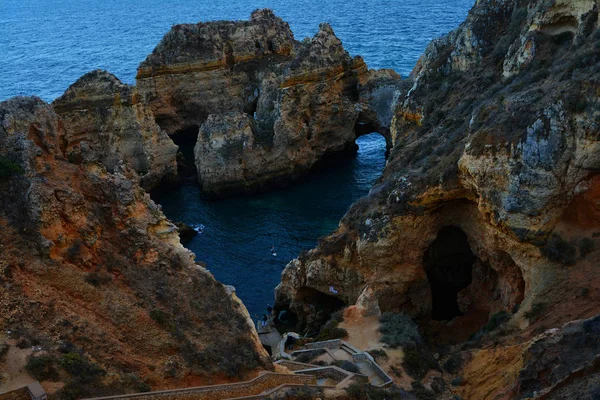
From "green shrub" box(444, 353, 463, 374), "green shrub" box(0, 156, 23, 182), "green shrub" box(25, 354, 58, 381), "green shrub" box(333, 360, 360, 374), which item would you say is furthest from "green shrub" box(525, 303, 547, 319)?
"green shrub" box(0, 156, 23, 182)

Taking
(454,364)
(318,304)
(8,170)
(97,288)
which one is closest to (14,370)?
(97,288)

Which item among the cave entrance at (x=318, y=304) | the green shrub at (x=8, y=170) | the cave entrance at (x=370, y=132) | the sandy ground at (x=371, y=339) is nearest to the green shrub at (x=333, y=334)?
the sandy ground at (x=371, y=339)

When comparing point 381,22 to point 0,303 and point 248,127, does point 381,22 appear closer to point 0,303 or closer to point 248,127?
point 248,127

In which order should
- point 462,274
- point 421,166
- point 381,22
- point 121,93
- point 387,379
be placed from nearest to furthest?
point 387,379
point 421,166
point 462,274
point 121,93
point 381,22

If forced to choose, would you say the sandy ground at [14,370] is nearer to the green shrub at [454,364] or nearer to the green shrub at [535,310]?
the green shrub at [454,364]

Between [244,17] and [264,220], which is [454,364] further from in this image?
[244,17]

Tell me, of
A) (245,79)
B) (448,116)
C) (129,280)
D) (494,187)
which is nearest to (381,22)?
(245,79)

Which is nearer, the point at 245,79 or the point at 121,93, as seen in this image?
the point at 121,93
